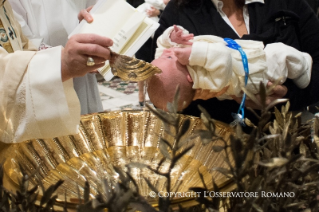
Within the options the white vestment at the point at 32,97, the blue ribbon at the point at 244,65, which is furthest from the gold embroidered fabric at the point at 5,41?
the blue ribbon at the point at 244,65

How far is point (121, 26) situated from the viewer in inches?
34.2

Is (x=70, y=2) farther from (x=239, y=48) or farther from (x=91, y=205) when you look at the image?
(x=91, y=205)

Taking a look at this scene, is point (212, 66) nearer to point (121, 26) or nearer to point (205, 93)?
point (205, 93)

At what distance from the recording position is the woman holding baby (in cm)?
93

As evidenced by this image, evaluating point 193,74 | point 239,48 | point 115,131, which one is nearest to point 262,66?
point 239,48

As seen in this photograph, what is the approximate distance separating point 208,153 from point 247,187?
1.07 feet

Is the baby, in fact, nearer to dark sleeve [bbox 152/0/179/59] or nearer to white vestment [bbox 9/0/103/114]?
dark sleeve [bbox 152/0/179/59]

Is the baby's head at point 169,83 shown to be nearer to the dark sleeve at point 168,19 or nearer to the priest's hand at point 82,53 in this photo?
the priest's hand at point 82,53

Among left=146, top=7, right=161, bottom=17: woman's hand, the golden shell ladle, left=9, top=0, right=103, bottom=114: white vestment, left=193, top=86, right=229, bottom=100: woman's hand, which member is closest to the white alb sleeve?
the golden shell ladle

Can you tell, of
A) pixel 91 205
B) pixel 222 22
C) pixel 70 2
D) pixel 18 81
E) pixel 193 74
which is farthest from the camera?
pixel 70 2

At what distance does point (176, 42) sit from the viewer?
80 cm

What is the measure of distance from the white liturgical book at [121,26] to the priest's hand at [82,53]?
264mm

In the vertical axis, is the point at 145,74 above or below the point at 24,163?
above

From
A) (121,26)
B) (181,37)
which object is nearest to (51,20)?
(121,26)
